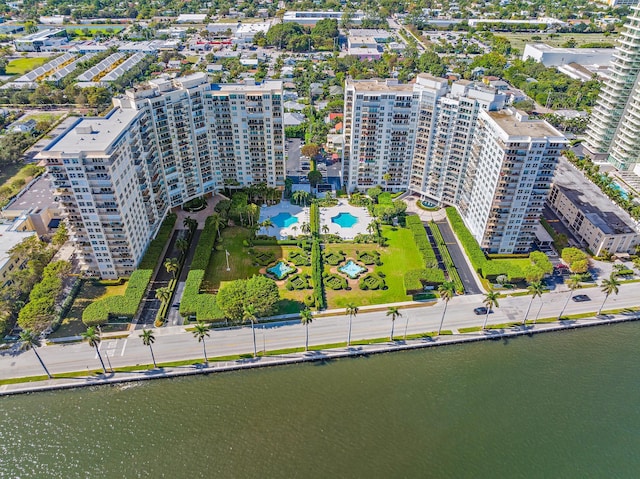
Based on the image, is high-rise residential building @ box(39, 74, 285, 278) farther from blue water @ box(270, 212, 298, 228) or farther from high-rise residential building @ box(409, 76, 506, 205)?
high-rise residential building @ box(409, 76, 506, 205)

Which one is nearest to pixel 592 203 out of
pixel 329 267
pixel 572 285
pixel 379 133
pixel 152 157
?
pixel 572 285

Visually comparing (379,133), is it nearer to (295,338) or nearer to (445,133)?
(445,133)

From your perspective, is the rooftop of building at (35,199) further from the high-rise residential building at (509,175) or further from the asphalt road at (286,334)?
the high-rise residential building at (509,175)

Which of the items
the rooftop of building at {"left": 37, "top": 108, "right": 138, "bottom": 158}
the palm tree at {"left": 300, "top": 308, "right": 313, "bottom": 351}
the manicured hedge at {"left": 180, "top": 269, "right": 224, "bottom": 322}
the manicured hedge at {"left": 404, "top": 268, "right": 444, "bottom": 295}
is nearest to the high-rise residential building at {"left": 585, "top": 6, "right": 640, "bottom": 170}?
the manicured hedge at {"left": 404, "top": 268, "right": 444, "bottom": 295}

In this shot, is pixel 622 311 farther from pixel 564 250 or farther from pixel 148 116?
pixel 148 116

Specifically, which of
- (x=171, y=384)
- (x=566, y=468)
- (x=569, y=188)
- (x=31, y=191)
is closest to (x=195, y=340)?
(x=171, y=384)
